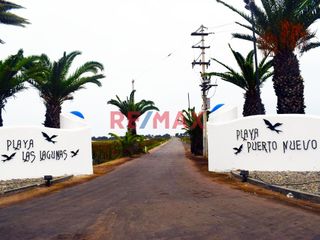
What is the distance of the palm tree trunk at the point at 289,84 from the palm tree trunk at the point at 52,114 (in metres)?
13.7

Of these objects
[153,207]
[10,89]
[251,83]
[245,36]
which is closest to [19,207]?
[153,207]

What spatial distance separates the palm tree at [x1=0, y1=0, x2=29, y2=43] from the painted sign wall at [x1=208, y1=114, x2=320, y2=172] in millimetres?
11941

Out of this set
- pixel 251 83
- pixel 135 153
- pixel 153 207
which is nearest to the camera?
pixel 153 207

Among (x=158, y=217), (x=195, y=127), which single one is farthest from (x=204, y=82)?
(x=158, y=217)

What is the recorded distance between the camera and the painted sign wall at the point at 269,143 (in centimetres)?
1852

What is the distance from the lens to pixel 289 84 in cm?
2056

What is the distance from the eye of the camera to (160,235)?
291 inches

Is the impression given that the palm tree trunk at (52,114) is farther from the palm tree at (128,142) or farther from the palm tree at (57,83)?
the palm tree at (128,142)

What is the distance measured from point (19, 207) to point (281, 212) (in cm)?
665

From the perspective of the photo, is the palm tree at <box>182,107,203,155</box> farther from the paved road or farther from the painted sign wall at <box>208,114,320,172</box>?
the paved road

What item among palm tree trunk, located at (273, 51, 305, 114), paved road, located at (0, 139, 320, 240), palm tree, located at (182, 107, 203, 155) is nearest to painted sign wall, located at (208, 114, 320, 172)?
palm tree trunk, located at (273, 51, 305, 114)

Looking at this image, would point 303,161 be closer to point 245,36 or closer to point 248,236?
Answer: point 245,36

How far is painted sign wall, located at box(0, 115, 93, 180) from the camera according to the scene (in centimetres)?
1948

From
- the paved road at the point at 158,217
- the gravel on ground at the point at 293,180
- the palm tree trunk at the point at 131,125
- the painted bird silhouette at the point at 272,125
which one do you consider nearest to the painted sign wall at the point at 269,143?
the painted bird silhouette at the point at 272,125
